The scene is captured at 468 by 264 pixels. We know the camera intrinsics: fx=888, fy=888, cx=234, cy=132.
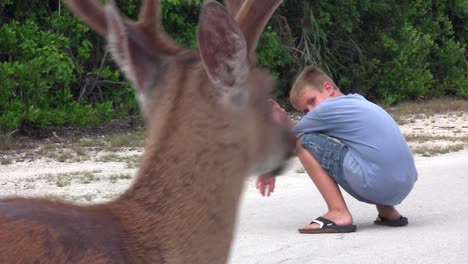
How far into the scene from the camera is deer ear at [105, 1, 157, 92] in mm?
3008

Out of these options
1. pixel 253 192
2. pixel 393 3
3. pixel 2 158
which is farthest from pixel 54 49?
pixel 393 3

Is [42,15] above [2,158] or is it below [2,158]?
above

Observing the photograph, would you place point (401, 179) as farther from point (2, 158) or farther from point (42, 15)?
point (42, 15)

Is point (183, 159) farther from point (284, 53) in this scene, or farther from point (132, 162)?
point (284, 53)

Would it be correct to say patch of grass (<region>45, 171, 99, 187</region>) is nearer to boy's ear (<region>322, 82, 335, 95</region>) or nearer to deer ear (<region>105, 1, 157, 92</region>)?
boy's ear (<region>322, 82, 335, 95</region>)

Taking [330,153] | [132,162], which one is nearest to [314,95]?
[330,153]

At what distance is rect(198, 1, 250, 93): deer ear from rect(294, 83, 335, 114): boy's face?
13.1 feet

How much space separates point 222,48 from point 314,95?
4154 mm

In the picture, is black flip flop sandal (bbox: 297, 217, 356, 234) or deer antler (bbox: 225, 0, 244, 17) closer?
deer antler (bbox: 225, 0, 244, 17)

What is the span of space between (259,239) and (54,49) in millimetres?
6680

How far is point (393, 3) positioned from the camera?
19.1 meters

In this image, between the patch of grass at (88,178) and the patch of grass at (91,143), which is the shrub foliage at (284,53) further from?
the patch of grass at (88,178)

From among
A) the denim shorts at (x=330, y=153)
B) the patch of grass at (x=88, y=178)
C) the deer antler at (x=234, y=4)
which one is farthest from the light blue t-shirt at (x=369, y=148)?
the deer antler at (x=234, y=4)

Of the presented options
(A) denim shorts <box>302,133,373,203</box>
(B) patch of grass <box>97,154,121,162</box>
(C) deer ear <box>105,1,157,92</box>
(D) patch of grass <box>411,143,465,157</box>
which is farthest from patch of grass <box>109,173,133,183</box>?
(C) deer ear <box>105,1,157,92</box>
